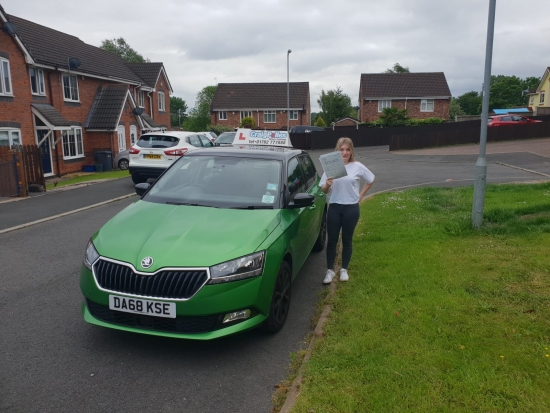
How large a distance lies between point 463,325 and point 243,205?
2.38m

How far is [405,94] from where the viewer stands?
180ft

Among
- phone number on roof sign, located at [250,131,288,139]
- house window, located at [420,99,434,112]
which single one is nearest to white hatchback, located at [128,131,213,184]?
phone number on roof sign, located at [250,131,288,139]

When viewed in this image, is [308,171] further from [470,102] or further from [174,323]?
[470,102]

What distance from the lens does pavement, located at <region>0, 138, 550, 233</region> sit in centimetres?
1092

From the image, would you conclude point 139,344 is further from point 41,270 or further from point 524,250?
point 524,250

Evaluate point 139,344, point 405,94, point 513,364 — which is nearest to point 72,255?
point 139,344

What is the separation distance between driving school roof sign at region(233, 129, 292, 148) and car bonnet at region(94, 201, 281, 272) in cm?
515

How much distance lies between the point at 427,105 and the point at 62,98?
42349 millimetres

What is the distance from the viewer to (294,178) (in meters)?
5.82

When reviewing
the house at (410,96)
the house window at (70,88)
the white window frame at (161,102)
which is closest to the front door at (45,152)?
the house window at (70,88)

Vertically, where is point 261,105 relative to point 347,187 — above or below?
above

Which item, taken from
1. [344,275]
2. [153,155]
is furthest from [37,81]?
[344,275]

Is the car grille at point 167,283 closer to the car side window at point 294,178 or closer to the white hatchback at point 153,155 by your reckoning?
the car side window at point 294,178

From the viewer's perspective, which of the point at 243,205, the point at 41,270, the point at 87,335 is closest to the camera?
the point at 87,335
